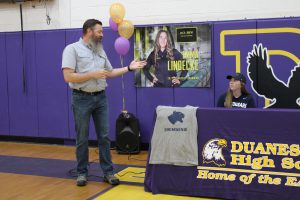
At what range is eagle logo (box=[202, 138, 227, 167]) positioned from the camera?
3999 mm

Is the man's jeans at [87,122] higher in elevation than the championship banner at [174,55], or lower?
lower

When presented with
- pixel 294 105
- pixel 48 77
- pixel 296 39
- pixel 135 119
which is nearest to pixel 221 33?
pixel 296 39

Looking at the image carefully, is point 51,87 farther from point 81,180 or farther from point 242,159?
point 242,159

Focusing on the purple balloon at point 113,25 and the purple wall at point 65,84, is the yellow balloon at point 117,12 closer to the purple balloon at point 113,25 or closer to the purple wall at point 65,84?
the purple balloon at point 113,25

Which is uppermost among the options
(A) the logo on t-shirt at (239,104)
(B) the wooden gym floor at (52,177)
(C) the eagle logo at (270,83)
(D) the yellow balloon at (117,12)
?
(D) the yellow balloon at (117,12)

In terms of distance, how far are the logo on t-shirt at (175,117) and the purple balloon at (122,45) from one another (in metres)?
2.44

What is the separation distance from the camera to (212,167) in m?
4.03

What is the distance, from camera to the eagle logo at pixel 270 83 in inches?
228

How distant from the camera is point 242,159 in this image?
154 inches

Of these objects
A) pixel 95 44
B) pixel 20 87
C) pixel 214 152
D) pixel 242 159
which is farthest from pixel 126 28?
pixel 242 159

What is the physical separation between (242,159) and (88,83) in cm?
183

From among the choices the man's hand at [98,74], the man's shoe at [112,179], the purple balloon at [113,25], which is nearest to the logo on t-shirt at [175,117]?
the man's hand at [98,74]

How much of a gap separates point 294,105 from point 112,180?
113 inches

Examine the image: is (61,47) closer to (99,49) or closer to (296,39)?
(99,49)
